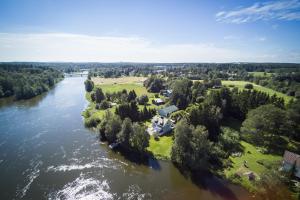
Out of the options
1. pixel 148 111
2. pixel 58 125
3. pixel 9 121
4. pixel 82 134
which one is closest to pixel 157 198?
pixel 82 134

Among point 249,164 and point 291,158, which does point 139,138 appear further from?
point 291,158

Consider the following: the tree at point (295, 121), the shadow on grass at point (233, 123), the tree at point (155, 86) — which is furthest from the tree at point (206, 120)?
the tree at point (155, 86)

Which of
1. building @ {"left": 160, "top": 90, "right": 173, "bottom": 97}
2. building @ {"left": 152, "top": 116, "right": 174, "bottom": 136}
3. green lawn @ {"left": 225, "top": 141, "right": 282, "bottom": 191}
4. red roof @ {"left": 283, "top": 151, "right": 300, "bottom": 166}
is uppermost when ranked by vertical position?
building @ {"left": 160, "top": 90, "right": 173, "bottom": 97}

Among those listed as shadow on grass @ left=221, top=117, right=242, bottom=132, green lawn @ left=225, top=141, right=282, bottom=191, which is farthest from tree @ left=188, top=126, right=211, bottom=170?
shadow on grass @ left=221, top=117, right=242, bottom=132

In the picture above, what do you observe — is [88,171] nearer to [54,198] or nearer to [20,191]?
[54,198]

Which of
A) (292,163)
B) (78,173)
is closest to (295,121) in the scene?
(292,163)

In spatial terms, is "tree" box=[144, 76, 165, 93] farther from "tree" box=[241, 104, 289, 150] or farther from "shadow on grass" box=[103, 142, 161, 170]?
"shadow on grass" box=[103, 142, 161, 170]
